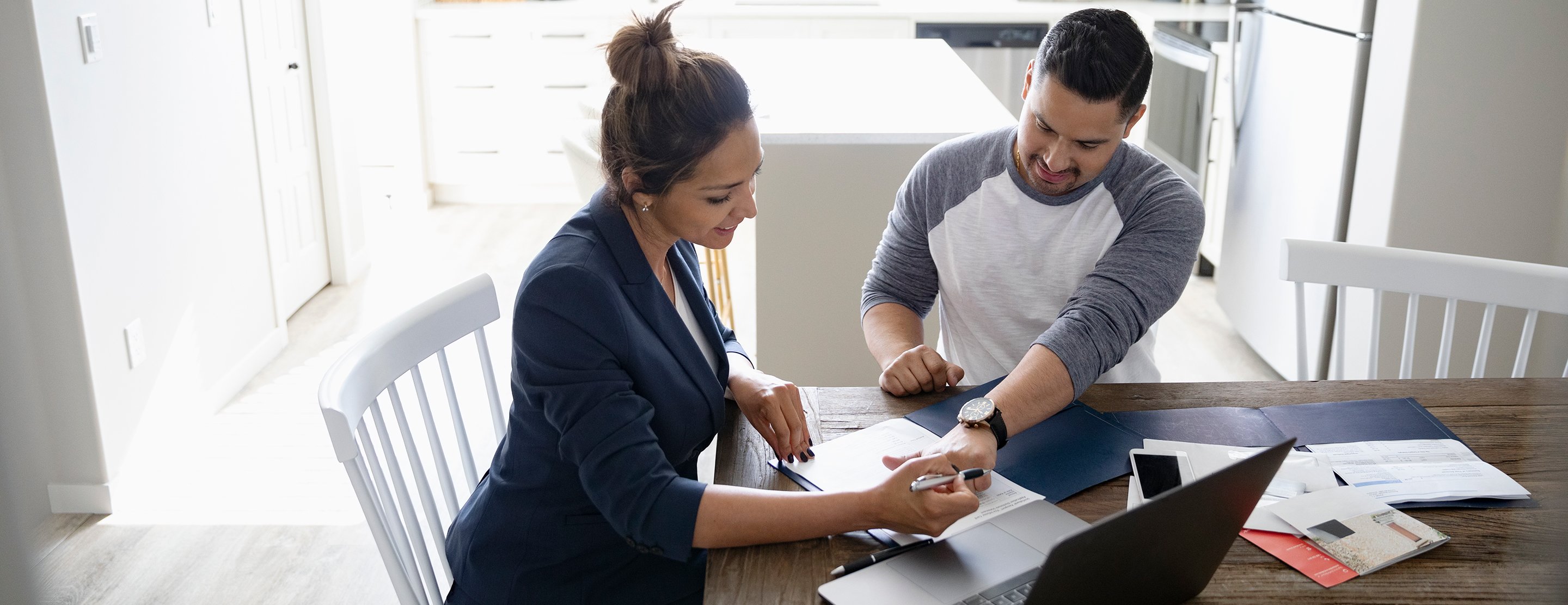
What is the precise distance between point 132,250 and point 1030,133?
2196 mm

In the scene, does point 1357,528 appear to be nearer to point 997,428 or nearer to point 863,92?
point 997,428

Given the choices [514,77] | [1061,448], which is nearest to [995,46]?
[514,77]

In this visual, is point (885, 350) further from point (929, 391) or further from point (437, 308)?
point (437, 308)

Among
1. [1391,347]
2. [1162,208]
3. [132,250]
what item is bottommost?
[1391,347]

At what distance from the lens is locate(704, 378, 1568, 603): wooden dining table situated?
3.12 ft

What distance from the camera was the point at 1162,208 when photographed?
1.45 meters

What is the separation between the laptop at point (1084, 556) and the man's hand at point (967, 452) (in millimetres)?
73

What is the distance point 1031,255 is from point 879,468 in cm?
52

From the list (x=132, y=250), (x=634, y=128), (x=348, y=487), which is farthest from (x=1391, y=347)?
(x=132, y=250)

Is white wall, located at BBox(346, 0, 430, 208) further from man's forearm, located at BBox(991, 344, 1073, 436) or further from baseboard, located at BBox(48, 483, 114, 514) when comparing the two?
man's forearm, located at BBox(991, 344, 1073, 436)

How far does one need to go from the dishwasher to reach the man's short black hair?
3418 millimetres

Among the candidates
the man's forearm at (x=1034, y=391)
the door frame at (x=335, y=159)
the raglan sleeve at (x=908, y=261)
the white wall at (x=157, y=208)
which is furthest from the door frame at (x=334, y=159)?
the man's forearm at (x=1034, y=391)

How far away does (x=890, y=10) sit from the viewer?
4762mm

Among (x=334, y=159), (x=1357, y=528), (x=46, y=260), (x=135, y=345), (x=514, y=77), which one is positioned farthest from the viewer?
(x=514, y=77)
